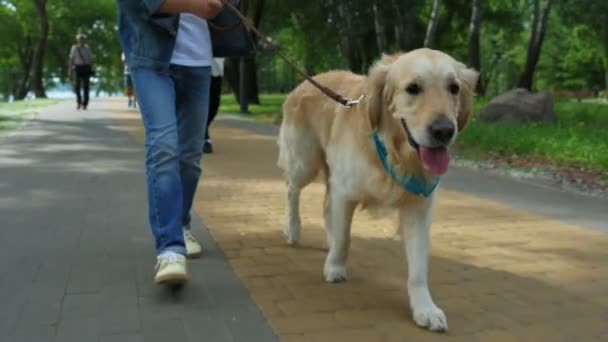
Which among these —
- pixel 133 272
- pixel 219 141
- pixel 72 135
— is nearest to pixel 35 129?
pixel 72 135

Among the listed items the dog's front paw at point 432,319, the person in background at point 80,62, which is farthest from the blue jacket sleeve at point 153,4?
the person in background at point 80,62

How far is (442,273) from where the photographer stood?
4.11m

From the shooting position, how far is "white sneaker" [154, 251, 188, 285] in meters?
3.40

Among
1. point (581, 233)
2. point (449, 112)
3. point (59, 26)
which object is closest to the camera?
point (449, 112)

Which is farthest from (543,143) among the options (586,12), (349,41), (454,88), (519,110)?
(349,41)

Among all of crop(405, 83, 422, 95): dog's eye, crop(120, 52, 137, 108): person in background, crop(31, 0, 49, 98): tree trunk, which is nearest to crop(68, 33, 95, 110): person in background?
crop(120, 52, 137, 108): person in background

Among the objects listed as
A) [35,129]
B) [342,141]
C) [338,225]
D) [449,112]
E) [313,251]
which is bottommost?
[35,129]

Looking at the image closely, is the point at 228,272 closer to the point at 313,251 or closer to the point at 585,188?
the point at 313,251

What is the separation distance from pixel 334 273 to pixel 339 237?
0.76 feet

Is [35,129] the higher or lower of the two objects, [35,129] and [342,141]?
the lower

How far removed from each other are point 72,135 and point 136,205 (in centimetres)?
684

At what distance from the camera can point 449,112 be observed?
2.98 m

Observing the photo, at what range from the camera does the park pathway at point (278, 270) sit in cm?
317

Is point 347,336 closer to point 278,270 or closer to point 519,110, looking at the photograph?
point 278,270
